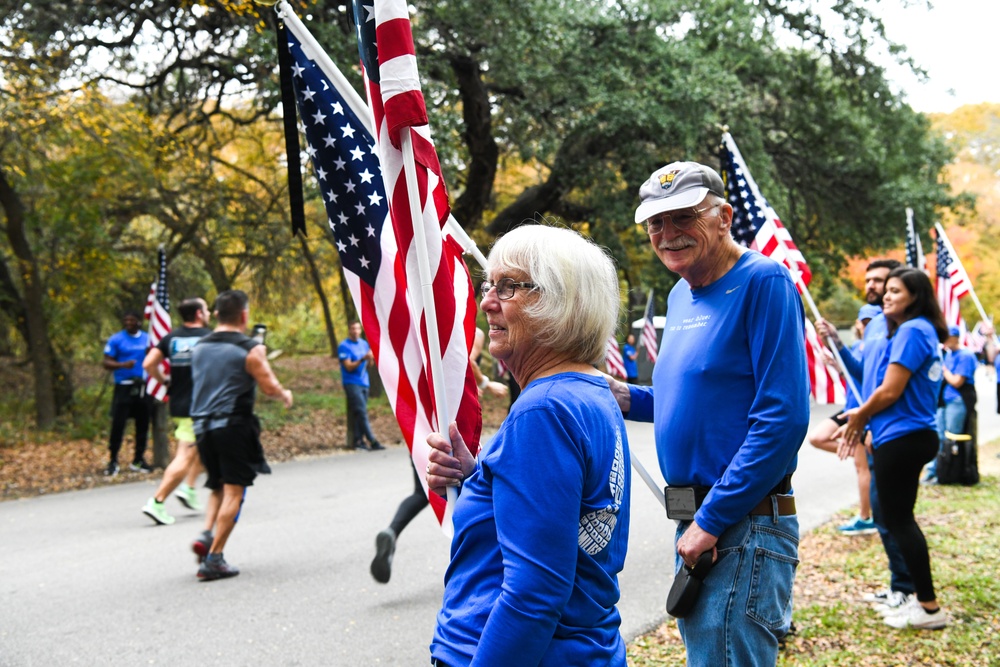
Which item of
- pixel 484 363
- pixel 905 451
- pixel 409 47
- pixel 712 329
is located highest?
pixel 409 47

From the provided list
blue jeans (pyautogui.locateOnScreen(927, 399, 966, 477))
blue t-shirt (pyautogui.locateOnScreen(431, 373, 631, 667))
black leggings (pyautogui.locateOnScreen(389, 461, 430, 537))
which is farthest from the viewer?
blue jeans (pyautogui.locateOnScreen(927, 399, 966, 477))

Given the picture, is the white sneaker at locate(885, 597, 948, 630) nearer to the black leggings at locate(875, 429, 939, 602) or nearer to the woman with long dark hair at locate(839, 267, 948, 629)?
the woman with long dark hair at locate(839, 267, 948, 629)

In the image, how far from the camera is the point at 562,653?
76.9 inches

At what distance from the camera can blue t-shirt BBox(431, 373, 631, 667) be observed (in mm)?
1857

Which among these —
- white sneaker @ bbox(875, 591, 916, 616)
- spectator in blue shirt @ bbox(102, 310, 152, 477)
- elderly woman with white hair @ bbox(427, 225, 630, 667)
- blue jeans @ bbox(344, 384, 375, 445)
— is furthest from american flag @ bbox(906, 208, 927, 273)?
elderly woman with white hair @ bbox(427, 225, 630, 667)

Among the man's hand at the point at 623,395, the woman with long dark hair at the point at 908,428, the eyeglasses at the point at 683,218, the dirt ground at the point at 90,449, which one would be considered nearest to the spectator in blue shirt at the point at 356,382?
the dirt ground at the point at 90,449

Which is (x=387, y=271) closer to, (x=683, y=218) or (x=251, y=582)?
(x=683, y=218)

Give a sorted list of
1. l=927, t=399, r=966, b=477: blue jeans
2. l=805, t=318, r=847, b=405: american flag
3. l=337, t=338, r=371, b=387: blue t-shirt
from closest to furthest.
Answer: l=805, t=318, r=847, b=405: american flag, l=927, t=399, r=966, b=477: blue jeans, l=337, t=338, r=371, b=387: blue t-shirt

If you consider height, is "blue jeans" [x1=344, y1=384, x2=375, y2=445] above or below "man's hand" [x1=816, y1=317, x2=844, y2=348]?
below

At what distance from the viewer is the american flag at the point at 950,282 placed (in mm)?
11172

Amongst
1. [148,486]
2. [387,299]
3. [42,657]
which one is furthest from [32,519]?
[387,299]

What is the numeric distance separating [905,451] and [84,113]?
39.7 ft

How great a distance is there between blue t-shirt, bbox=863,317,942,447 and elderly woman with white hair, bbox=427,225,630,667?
3.01 m

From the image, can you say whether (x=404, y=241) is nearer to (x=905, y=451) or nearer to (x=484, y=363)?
(x=905, y=451)
